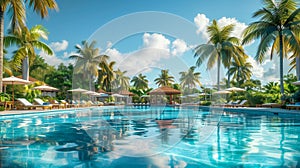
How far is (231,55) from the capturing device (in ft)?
73.4

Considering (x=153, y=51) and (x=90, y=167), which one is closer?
(x=90, y=167)

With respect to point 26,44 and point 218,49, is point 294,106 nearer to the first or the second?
point 218,49

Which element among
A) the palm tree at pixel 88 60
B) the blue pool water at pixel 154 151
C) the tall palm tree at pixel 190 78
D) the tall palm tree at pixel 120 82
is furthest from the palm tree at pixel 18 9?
the tall palm tree at pixel 190 78

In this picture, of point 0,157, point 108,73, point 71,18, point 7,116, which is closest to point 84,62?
point 108,73

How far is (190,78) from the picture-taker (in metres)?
40.3

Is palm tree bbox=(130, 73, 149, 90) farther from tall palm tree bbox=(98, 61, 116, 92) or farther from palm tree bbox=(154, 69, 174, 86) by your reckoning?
tall palm tree bbox=(98, 61, 116, 92)

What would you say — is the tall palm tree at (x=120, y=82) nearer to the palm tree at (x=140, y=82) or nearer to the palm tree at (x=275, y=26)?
the palm tree at (x=140, y=82)

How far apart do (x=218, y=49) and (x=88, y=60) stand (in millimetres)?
16494

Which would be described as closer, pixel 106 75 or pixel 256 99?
pixel 256 99

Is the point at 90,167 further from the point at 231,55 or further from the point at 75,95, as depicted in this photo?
the point at 75,95

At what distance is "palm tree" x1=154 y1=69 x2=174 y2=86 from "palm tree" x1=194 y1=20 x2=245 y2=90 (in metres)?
18.8

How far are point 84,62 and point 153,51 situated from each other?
18548 millimetres

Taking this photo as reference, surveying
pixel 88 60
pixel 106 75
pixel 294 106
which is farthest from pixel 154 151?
pixel 106 75

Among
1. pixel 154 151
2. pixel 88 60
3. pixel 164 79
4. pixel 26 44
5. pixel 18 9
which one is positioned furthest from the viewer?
pixel 164 79
